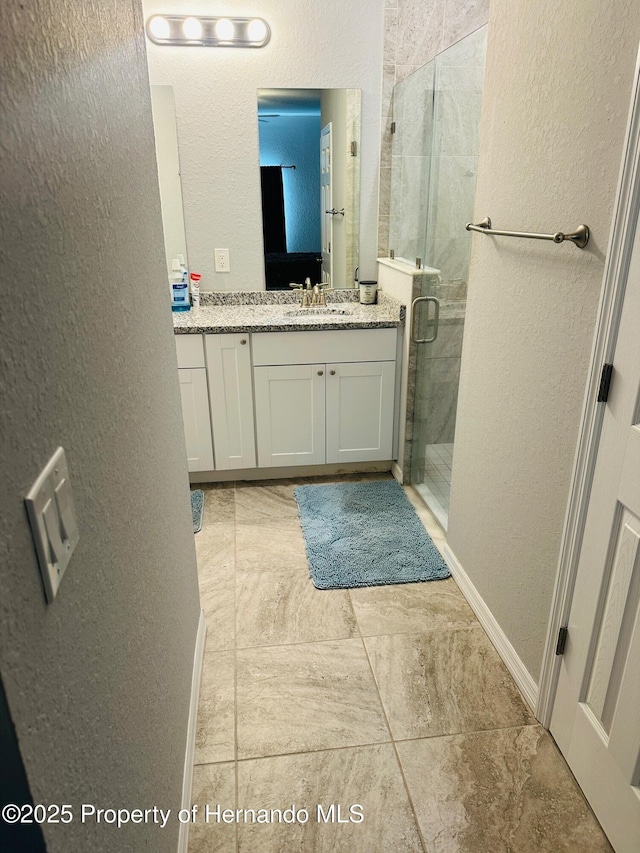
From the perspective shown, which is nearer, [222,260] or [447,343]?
[447,343]

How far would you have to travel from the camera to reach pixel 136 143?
3.80 ft

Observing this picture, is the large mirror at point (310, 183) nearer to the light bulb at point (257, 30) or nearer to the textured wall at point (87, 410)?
the light bulb at point (257, 30)

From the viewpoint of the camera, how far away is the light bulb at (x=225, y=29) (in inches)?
107

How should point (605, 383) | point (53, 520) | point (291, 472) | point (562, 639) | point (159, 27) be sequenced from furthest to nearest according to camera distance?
point (291, 472) < point (159, 27) < point (562, 639) < point (605, 383) < point (53, 520)

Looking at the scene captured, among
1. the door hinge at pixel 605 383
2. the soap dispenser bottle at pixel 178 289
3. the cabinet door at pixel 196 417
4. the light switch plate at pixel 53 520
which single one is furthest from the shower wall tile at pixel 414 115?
the light switch plate at pixel 53 520

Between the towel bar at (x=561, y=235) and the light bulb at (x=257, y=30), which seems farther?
the light bulb at (x=257, y=30)

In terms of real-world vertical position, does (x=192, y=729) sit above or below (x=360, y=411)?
below

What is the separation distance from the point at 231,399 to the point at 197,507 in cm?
55

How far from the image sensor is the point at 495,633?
6.40 ft

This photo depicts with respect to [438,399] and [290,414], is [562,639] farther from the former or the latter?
[290,414]

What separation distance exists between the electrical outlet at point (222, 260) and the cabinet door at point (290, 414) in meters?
0.68

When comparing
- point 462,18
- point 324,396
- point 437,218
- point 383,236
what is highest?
point 462,18

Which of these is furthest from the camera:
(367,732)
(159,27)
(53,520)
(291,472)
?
(291,472)

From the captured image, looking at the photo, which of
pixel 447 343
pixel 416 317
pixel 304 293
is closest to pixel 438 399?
pixel 447 343
